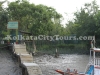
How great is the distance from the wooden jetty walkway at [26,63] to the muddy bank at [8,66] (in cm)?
61

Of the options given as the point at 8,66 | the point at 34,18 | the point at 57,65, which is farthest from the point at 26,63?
the point at 34,18

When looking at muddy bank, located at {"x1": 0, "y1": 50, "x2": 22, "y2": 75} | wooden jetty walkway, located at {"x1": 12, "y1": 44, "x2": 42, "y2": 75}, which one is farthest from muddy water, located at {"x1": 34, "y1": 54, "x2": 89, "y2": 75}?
muddy bank, located at {"x1": 0, "y1": 50, "x2": 22, "y2": 75}

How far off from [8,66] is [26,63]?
461 centimetres

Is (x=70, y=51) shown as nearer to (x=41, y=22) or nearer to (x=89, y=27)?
(x=89, y=27)

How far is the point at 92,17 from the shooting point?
32.4 m

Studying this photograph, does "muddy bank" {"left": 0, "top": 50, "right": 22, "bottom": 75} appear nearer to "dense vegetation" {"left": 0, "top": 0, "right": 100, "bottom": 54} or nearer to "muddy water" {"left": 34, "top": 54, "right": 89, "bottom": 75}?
"muddy water" {"left": 34, "top": 54, "right": 89, "bottom": 75}

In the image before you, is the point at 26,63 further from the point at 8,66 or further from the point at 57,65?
the point at 57,65

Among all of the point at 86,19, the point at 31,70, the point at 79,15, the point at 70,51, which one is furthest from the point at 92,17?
the point at 31,70

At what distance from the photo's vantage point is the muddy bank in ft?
54.8

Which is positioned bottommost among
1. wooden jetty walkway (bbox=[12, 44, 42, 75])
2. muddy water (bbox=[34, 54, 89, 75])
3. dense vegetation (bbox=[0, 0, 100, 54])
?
muddy water (bbox=[34, 54, 89, 75])

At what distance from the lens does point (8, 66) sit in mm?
18906

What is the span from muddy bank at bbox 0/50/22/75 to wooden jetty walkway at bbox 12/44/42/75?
609 mm

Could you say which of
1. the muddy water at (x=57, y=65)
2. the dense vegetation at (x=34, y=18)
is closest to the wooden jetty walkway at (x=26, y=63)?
the muddy water at (x=57, y=65)

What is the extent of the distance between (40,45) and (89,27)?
808cm
